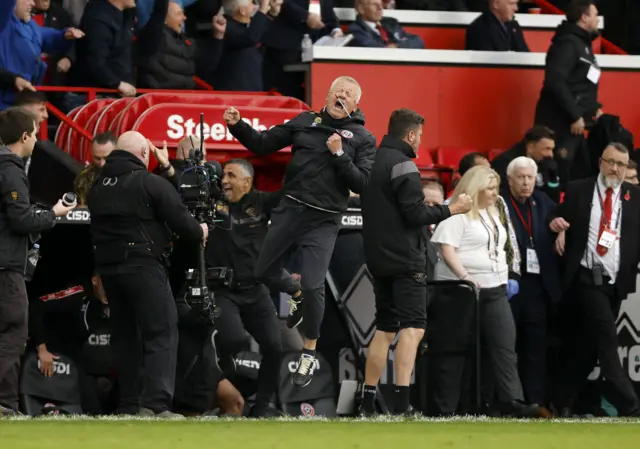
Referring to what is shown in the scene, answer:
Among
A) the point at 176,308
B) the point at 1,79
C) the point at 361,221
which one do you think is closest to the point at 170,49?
the point at 1,79

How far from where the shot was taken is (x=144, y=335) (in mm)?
11367

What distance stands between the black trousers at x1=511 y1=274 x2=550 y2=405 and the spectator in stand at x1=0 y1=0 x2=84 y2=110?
444 centimetres

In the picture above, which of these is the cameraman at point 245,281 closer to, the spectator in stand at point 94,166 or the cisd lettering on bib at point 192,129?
the spectator in stand at point 94,166

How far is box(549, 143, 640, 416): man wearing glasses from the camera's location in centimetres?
1375

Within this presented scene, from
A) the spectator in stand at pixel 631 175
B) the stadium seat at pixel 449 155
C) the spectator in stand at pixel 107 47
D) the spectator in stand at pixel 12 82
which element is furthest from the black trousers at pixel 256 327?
the stadium seat at pixel 449 155

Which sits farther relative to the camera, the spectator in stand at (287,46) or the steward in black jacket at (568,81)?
the spectator in stand at (287,46)

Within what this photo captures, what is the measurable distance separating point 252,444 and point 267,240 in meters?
3.18

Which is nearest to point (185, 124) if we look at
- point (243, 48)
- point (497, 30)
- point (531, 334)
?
point (243, 48)

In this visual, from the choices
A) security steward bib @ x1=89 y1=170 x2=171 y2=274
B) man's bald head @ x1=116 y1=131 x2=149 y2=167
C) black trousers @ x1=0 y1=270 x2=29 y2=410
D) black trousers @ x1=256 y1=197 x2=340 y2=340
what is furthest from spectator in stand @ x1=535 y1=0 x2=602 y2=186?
black trousers @ x1=0 y1=270 x2=29 y2=410

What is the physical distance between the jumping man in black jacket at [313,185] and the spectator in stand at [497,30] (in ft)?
18.2

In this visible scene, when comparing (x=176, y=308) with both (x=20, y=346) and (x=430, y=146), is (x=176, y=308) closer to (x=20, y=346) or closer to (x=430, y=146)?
(x=20, y=346)

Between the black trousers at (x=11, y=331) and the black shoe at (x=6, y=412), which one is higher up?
the black trousers at (x=11, y=331)

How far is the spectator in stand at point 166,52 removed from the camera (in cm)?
1530

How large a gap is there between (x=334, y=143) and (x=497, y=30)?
6290 millimetres
